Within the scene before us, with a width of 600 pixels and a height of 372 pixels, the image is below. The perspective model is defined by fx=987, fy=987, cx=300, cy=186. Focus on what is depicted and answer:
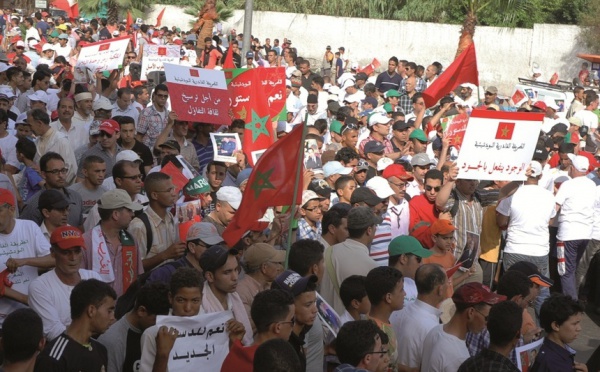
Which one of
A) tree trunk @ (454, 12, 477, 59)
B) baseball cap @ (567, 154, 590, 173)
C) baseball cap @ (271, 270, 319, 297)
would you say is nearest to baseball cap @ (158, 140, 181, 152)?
baseball cap @ (567, 154, 590, 173)

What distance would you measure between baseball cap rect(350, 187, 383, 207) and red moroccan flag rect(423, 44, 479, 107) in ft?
11.4

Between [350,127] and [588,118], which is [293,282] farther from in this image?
[588,118]

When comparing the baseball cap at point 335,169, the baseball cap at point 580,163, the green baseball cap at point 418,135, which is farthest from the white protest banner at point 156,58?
the baseball cap at point 580,163

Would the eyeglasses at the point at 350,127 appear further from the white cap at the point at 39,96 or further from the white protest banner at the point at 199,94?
the white cap at the point at 39,96

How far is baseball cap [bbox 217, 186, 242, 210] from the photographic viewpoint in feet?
25.3

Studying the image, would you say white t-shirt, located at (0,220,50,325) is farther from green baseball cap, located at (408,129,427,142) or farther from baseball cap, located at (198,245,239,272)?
green baseball cap, located at (408,129,427,142)

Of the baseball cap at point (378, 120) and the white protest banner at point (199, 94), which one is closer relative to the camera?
the white protest banner at point (199, 94)

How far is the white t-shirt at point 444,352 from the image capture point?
224 inches

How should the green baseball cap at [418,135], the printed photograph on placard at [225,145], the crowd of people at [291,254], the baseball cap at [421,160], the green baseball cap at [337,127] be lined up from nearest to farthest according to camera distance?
the crowd of people at [291,254]
the baseball cap at [421,160]
the printed photograph on placard at [225,145]
the green baseball cap at [418,135]
the green baseball cap at [337,127]

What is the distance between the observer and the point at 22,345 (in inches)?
185

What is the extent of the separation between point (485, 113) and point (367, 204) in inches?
71.6

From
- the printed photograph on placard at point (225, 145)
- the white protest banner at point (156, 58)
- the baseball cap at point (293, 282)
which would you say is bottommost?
the white protest banner at point (156, 58)

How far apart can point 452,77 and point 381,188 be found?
136 inches

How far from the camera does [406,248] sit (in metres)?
7.12
